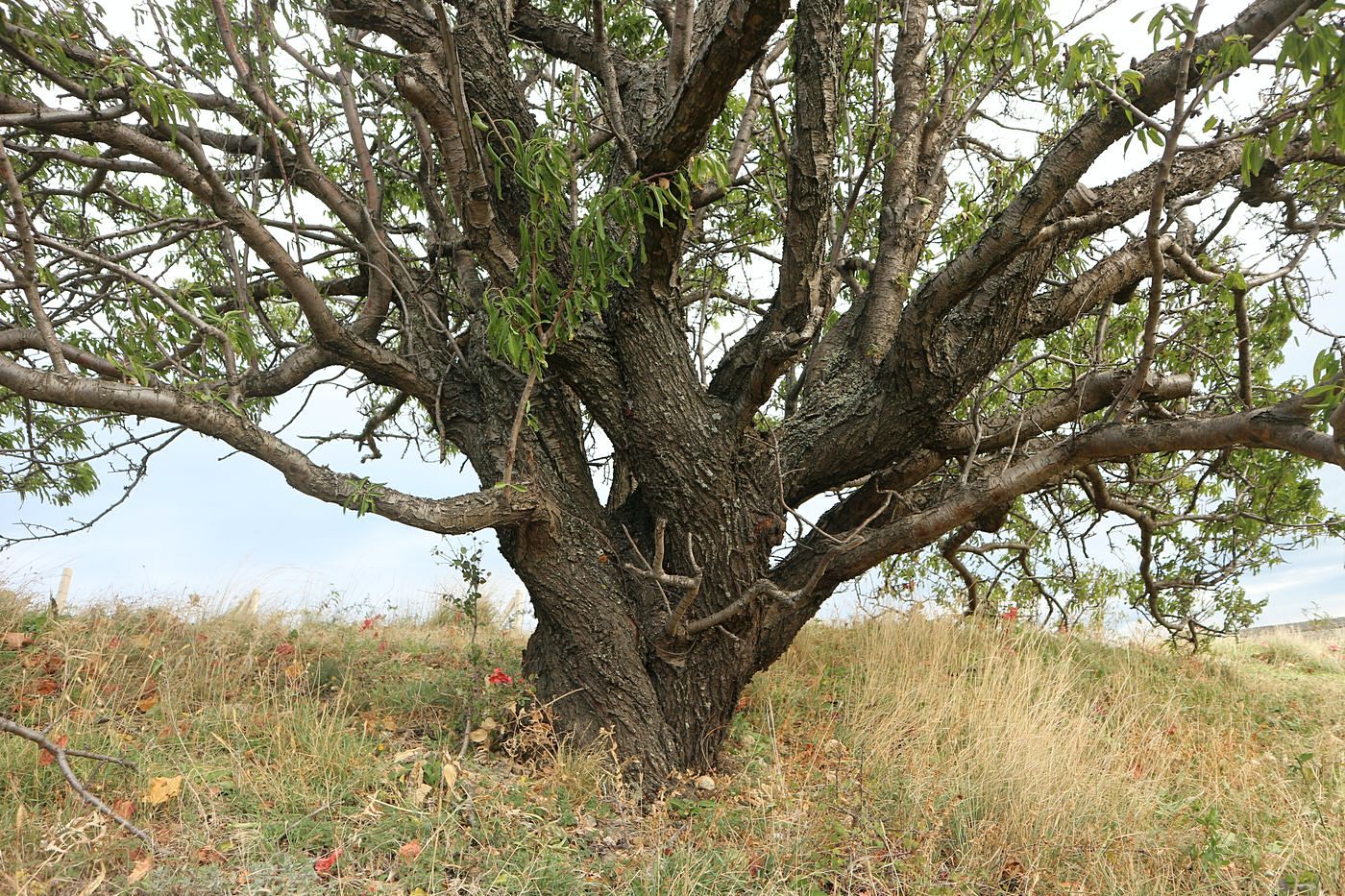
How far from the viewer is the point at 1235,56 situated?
8.36 feet

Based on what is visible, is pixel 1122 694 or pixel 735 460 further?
pixel 1122 694

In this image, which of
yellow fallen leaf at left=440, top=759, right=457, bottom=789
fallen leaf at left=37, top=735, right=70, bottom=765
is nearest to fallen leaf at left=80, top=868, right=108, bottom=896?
fallen leaf at left=37, top=735, right=70, bottom=765

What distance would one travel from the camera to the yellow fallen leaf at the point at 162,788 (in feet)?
12.0

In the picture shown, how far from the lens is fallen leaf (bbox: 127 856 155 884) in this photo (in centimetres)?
322

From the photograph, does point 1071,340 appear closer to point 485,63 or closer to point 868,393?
point 868,393

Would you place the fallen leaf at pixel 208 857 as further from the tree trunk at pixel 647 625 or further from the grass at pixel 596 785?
the tree trunk at pixel 647 625

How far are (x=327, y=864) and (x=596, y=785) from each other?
4.43 feet

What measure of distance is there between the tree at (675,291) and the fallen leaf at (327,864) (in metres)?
1.47

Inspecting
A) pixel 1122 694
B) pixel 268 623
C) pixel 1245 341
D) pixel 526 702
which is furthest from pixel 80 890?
pixel 1122 694

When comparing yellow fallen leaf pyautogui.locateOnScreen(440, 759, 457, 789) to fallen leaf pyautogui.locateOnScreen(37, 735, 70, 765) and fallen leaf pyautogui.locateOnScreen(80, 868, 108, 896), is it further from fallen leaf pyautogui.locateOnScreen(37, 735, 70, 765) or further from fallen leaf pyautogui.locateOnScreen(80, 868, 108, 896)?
fallen leaf pyautogui.locateOnScreen(37, 735, 70, 765)

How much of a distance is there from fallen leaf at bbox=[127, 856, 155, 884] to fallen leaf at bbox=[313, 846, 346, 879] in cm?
61

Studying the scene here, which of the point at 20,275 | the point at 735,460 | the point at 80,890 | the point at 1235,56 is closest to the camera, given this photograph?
the point at 1235,56

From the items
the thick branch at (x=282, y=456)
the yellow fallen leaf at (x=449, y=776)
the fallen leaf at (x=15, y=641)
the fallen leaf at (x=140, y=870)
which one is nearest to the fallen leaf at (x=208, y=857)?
the fallen leaf at (x=140, y=870)

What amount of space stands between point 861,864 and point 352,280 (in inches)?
191
